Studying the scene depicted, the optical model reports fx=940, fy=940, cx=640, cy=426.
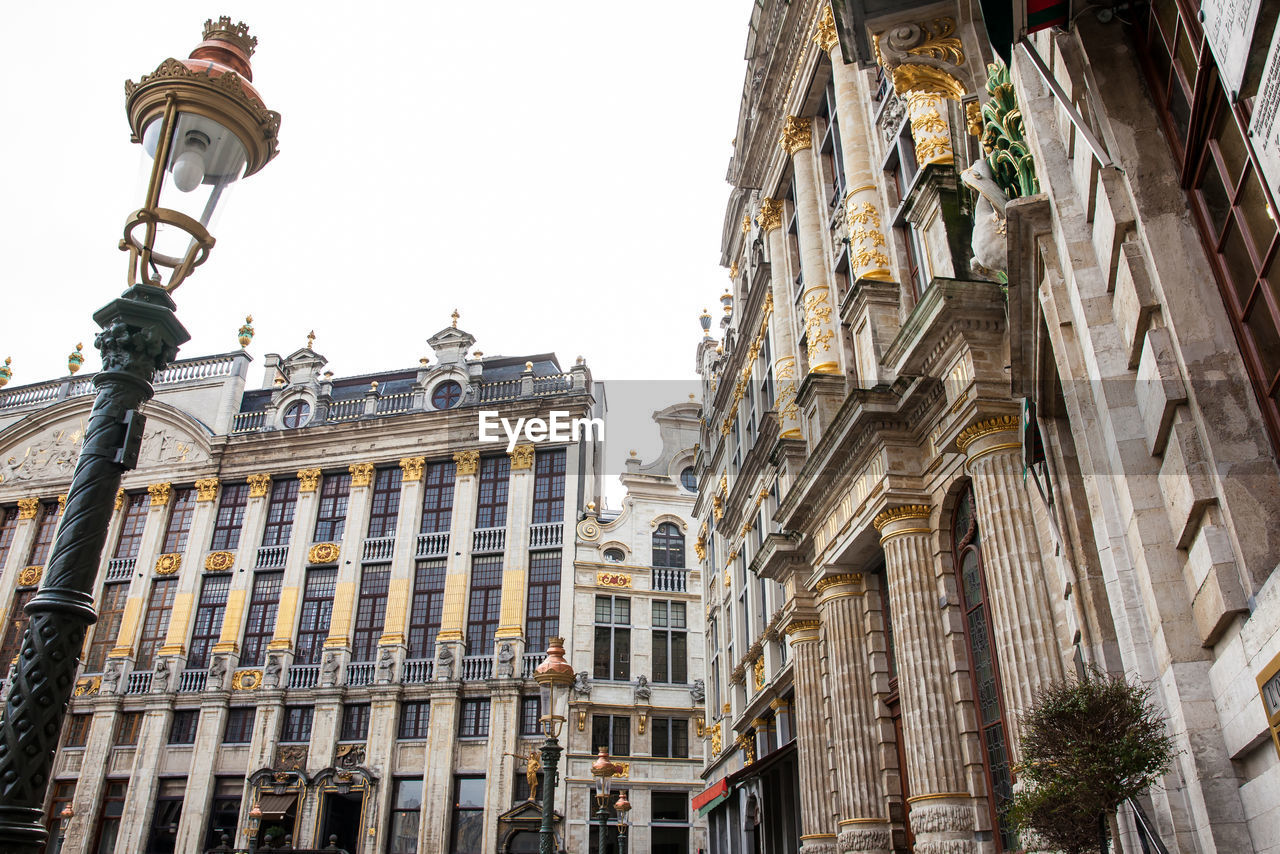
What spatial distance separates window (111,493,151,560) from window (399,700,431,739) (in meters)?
14.7

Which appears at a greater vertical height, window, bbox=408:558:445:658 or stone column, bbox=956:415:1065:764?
window, bbox=408:558:445:658

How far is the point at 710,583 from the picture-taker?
31500 mm

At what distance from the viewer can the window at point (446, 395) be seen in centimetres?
4025

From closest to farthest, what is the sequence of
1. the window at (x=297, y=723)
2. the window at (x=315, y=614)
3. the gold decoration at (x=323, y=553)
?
the window at (x=297, y=723), the window at (x=315, y=614), the gold decoration at (x=323, y=553)

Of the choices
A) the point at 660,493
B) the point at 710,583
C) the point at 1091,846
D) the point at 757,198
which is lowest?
the point at 1091,846

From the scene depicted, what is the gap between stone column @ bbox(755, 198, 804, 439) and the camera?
20.3 meters

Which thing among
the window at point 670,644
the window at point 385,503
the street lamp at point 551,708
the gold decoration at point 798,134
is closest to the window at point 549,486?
the window at point 670,644

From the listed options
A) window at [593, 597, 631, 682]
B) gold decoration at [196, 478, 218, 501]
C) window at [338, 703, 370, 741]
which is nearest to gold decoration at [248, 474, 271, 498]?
gold decoration at [196, 478, 218, 501]

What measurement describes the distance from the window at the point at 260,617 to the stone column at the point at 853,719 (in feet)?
89.6

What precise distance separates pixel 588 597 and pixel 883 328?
22.0 m

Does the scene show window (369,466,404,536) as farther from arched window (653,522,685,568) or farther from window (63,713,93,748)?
window (63,713,93,748)

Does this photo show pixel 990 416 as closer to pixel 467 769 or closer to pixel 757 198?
pixel 757 198

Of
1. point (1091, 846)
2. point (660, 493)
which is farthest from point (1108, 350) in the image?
point (660, 493)

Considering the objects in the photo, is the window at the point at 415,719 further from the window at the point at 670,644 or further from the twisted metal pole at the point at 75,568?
the twisted metal pole at the point at 75,568
